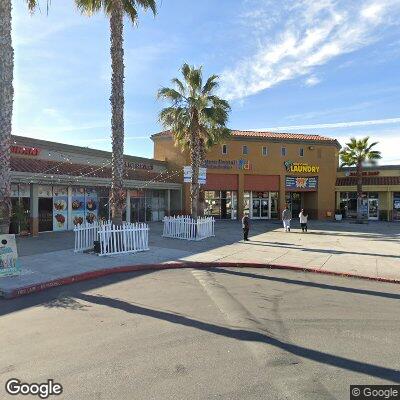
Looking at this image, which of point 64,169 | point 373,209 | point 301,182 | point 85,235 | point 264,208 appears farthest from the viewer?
point 373,209

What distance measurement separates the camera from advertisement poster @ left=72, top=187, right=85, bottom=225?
23375 millimetres

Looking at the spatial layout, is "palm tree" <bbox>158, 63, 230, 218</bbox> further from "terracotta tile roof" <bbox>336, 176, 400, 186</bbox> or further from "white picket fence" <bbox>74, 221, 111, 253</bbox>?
"terracotta tile roof" <bbox>336, 176, 400, 186</bbox>

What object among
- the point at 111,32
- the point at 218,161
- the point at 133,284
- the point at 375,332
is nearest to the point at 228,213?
the point at 218,161

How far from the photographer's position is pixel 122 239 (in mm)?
14766

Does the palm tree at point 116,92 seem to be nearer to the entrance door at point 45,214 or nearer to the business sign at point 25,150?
the business sign at point 25,150

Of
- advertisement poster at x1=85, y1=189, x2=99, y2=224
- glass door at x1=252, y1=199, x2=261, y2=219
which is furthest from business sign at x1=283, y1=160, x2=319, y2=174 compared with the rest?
advertisement poster at x1=85, y1=189, x2=99, y2=224

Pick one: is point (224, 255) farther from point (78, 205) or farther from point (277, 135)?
point (277, 135)

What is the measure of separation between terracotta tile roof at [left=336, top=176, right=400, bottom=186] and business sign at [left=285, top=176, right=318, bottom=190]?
3.27 m

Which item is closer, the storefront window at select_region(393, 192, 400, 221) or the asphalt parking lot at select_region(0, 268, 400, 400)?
the asphalt parking lot at select_region(0, 268, 400, 400)

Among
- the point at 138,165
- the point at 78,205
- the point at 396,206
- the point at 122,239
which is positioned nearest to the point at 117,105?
the point at 122,239

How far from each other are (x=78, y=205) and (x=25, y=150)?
491cm

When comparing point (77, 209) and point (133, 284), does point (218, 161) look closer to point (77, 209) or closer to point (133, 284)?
point (77, 209)

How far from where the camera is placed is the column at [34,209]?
1997 centimetres

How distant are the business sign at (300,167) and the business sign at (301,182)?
1.95 ft
